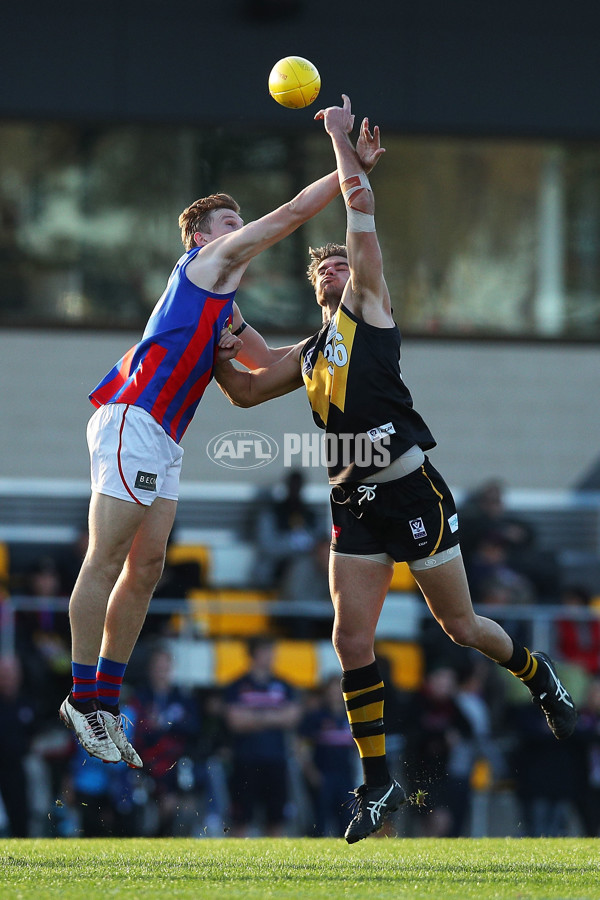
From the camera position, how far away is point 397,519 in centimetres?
618

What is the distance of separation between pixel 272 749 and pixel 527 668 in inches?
160

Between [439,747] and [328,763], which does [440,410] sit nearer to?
[439,747]

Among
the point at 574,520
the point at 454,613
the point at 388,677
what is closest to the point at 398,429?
the point at 454,613

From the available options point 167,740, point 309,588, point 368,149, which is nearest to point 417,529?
point 368,149

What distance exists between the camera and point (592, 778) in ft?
34.7

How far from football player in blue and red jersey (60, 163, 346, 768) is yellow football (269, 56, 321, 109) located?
556mm

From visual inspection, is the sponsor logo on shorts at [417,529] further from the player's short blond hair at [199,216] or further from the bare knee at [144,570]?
the player's short blond hair at [199,216]

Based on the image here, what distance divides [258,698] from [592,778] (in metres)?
2.77

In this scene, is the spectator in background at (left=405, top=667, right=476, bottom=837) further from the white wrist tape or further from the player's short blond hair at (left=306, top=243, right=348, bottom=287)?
the white wrist tape

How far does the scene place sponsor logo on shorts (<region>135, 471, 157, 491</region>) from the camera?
6.17m

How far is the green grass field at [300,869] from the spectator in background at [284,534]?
444cm

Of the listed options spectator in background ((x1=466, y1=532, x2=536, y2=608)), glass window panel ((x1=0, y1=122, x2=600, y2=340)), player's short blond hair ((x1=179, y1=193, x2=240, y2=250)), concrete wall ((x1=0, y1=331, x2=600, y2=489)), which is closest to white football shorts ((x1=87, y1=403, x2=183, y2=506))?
player's short blond hair ((x1=179, y1=193, x2=240, y2=250))

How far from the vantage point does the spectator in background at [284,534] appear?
11.9 metres

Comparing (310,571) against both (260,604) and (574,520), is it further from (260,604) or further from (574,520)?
(574,520)
